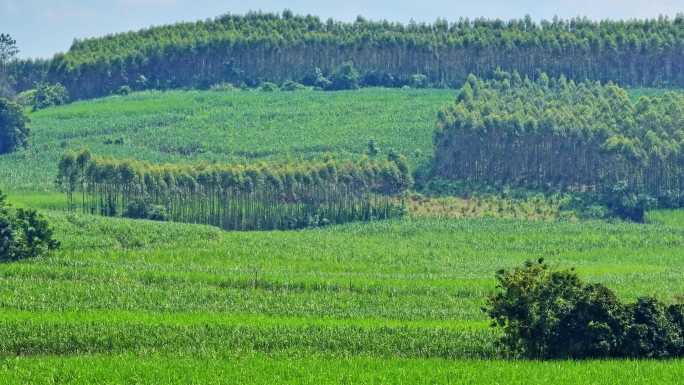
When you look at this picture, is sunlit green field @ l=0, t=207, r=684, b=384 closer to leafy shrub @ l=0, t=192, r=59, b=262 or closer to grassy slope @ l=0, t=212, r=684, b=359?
grassy slope @ l=0, t=212, r=684, b=359

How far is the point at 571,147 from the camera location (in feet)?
606

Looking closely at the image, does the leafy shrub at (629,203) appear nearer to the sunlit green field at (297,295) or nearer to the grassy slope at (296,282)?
the sunlit green field at (297,295)

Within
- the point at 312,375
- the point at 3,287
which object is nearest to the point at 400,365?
the point at 312,375

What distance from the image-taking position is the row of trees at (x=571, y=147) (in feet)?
586

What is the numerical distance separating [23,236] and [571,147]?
73.5 metres

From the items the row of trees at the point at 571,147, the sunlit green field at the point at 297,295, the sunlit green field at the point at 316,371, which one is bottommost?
the sunlit green field at the point at 316,371

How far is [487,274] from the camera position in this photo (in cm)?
13262

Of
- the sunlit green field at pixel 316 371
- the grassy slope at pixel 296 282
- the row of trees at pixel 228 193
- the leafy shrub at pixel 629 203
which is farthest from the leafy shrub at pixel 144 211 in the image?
the sunlit green field at pixel 316 371

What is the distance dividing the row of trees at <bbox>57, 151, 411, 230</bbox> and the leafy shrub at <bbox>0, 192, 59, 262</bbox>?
35164mm

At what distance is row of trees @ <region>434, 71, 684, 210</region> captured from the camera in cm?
17875

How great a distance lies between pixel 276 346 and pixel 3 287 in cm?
2591

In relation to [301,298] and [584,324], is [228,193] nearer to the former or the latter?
[301,298]

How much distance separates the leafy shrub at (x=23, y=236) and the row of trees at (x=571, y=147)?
66.0 meters

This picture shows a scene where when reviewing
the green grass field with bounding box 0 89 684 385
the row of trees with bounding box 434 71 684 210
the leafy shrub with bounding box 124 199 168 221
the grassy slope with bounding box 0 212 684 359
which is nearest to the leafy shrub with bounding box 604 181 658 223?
the row of trees with bounding box 434 71 684 210
